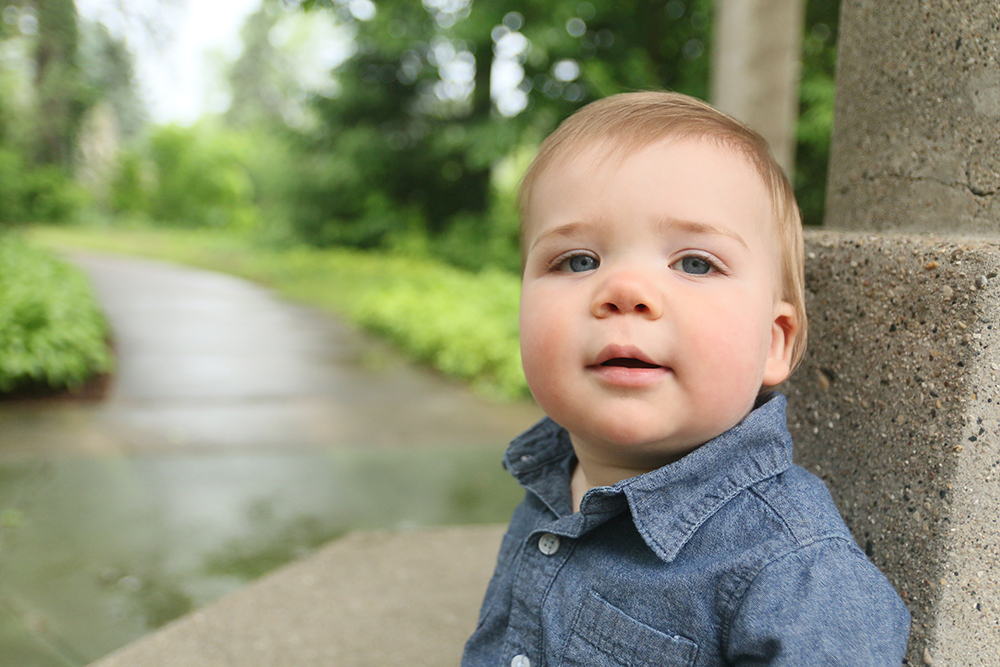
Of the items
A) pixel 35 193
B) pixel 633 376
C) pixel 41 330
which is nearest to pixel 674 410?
pixel 633 376

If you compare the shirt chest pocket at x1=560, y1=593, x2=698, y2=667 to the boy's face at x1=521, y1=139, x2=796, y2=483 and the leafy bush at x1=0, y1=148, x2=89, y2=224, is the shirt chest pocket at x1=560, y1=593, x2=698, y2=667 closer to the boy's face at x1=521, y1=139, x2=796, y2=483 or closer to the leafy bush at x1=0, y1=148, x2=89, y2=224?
the boy's face at x1=521, y1=139, x2=796, y2=483

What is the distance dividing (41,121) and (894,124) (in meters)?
6.07

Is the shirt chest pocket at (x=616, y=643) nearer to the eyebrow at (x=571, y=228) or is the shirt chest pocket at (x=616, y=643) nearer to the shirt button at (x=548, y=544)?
the shirt button at (x=548, y=544)

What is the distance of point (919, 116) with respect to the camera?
1.25 m

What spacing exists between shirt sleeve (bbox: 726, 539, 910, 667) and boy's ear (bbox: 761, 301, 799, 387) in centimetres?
29

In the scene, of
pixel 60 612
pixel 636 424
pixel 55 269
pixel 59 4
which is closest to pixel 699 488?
pixel 636 424

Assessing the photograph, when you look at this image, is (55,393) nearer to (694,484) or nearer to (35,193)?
(35,193)

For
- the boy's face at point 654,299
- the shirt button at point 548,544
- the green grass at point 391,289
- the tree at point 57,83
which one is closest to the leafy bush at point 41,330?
the tree at point 57,83

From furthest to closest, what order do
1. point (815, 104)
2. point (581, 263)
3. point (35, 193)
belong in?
point (815, 104) < point (35, 193) < point (581, 263)

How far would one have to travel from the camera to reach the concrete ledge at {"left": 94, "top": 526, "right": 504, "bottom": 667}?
1.84m

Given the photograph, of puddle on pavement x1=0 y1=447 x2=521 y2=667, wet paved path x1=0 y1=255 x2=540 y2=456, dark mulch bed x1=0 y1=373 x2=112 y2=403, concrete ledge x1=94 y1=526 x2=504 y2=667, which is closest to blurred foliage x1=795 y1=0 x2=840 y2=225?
wet paved path x1=0 y1=255 x2=540 y2=456

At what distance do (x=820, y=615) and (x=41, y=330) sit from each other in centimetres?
483

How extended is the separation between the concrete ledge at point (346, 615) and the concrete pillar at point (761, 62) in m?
3.44

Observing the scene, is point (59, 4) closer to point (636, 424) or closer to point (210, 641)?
point (210, 641)
